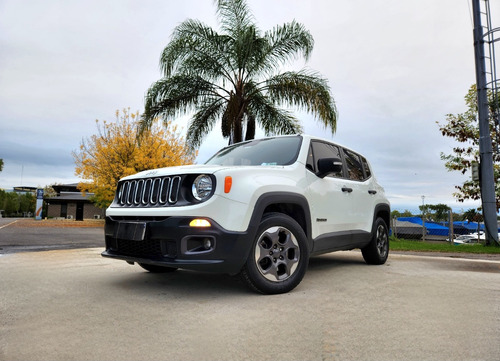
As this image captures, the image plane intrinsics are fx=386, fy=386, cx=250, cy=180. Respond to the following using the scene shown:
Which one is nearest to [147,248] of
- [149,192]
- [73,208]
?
[149,192]

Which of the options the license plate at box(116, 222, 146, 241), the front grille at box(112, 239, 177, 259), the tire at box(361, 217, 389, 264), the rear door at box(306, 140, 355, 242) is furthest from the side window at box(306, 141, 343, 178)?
the license plate at box(116, 222, 146, 241)

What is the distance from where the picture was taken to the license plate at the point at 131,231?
3.62 metres

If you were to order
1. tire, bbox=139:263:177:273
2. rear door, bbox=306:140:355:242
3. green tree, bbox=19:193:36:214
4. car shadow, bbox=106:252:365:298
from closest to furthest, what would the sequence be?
car shadow, bbox=106:252:365:298
rear door, bbox=306:140:355:242
tire, bbox=139:263:177:273
green tree, bbox=19:193:36:214

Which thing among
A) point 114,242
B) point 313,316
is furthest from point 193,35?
point 313,316

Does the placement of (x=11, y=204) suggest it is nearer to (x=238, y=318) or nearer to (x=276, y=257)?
(x=276, y=257)

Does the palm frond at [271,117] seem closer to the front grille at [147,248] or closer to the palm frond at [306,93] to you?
the palm frond at [306,93]

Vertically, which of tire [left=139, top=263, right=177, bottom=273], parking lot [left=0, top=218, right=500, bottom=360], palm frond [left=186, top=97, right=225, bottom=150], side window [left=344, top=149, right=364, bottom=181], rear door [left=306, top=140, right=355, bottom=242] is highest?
palm frond [left=186, top=97, right=225, bottom=150]

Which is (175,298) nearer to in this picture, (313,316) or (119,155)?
(313,316)

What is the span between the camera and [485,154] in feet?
38.4

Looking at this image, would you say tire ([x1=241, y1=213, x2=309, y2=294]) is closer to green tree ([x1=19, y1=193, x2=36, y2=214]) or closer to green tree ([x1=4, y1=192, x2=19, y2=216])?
green tree ([x1=4, y1=192, x2=19, y2=216])

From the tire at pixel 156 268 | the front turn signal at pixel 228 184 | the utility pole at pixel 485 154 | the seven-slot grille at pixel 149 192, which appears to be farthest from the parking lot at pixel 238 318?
the utility pole at pixel 485 154

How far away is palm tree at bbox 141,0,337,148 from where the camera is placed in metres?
12.9

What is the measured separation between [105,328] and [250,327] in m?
1.02

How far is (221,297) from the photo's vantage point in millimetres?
3641
